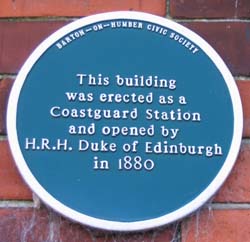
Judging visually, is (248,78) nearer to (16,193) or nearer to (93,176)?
(93,176)

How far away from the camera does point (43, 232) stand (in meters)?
1.26

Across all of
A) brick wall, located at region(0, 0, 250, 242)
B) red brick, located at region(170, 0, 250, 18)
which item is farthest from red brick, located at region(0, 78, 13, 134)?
red brick, located at region(170, 0, 250, 18)

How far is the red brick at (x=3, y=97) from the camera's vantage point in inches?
51.9

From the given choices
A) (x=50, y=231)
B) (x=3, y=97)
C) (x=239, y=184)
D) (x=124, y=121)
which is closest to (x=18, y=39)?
(x=3, y=97)

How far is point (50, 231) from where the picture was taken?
49.7 inches

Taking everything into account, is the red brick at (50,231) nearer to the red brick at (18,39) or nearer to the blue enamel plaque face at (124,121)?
the blue enamel plaque face at (124,121)

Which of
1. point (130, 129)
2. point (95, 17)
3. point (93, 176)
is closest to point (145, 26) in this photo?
point (95, 17)

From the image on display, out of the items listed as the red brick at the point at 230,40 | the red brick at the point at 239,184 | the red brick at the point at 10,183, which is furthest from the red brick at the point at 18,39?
the red brick at the point at 239,184

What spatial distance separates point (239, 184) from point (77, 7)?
0.48m

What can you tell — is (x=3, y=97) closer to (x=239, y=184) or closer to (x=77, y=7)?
(x=77, y=7)

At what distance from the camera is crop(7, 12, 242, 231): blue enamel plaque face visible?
1239mm

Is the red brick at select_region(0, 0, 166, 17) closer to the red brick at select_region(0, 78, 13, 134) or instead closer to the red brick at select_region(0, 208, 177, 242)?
Result: the red brick at select_region(0, 78, 13, 134)

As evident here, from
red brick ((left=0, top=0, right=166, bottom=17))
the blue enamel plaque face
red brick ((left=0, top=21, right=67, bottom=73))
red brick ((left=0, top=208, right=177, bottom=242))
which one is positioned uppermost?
red brick ((left=0, top=0, right=166, bottom=17))

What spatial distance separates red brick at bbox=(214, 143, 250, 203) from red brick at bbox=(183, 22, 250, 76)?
169 millimetres
